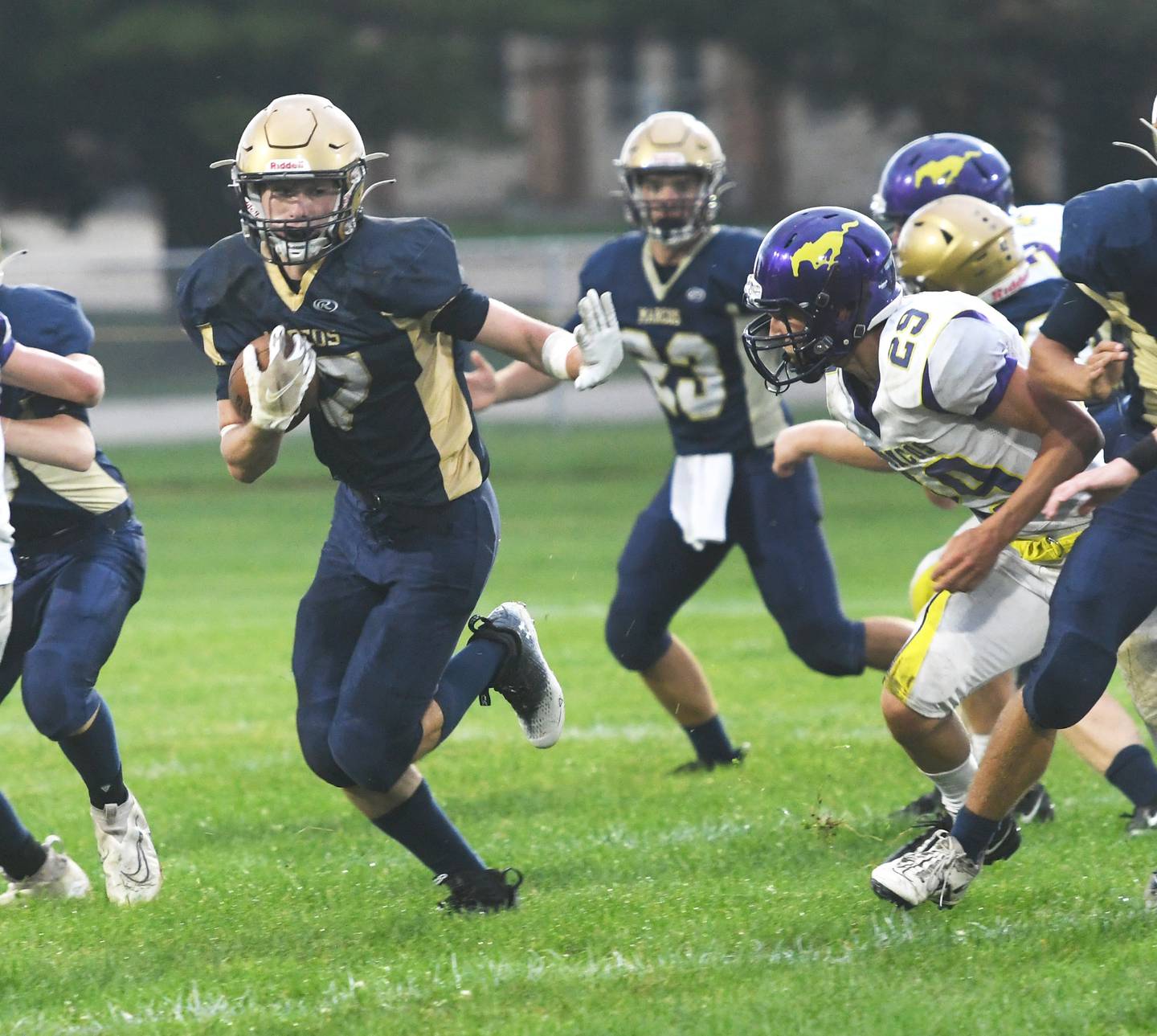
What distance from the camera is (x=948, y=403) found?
401 cm

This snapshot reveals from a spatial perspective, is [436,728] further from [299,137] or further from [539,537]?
[539,537]

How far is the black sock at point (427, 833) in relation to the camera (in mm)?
4352

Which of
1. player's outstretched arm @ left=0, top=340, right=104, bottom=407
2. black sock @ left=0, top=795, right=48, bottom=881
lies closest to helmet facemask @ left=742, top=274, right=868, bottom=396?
player's outstretched arm @ left=0, top=340, right=104, bottom=407

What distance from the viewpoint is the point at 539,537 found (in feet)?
40.3

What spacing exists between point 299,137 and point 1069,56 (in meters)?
22.2

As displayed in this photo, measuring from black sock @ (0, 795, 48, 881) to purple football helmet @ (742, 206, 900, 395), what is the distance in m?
2.10

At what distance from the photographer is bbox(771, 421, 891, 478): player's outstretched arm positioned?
4.64m

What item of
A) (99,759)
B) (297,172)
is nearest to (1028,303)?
Answer: (297,172)

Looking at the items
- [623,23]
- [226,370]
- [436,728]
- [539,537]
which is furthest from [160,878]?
[623,23]

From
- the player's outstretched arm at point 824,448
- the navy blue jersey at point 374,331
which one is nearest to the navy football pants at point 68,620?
the navy blue jersey at point 374,331

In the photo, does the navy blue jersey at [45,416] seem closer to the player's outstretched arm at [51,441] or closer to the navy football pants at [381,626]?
the player's outstretched arm at [51,441]

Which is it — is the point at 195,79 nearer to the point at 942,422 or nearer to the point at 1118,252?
the point at 942,422

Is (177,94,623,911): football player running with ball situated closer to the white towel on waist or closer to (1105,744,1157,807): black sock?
the white towel on waist

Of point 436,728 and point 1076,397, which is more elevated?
point 1076,397
